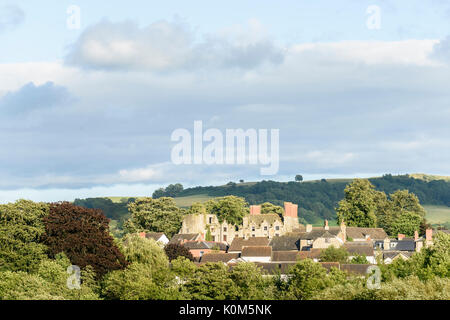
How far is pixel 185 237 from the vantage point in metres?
150

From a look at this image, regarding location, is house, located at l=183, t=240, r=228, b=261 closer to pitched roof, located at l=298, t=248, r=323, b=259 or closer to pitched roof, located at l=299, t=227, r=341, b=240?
pitched roof, located at l=299, t=227, r=341, b=240

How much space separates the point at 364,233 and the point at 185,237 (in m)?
33.0

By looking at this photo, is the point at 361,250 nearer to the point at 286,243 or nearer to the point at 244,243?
the point at 286,243

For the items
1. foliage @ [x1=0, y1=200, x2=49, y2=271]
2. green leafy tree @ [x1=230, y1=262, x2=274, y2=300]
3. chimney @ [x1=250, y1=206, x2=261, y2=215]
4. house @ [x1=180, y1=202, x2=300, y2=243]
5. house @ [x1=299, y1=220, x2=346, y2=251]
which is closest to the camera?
green leafy tree @ [x1=230, y1=262, x2=274, y2=300]

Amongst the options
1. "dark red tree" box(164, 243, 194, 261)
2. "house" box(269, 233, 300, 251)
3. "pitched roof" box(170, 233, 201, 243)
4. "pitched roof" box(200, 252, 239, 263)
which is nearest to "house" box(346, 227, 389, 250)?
"house" box(269, 233, 300, 251)

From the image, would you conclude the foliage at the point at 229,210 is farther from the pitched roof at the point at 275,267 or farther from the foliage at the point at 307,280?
the foliage at the point at 307,280

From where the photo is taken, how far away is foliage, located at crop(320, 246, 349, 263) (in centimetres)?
11381

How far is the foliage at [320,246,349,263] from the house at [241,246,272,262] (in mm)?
10647

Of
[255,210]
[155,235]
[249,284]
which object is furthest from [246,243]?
[249,284]

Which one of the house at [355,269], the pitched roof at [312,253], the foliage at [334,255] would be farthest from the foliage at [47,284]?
the pitched roof at [312,253]

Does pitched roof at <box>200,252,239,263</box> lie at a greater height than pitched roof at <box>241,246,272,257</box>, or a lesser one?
lesser

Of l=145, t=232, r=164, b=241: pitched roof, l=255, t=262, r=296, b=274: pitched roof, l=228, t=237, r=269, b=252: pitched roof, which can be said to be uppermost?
l=145, t=232, r=164, b=241: pitched roof
